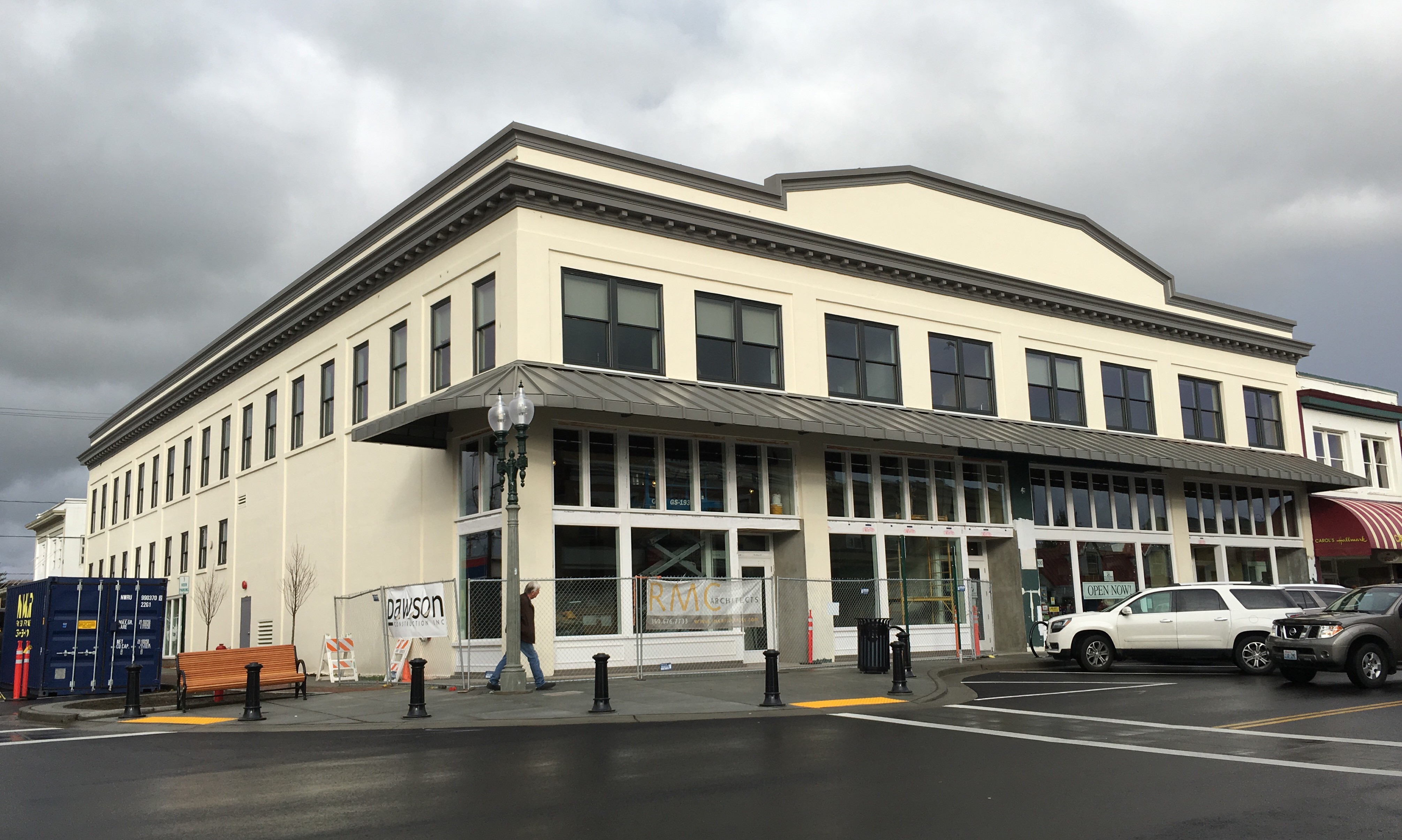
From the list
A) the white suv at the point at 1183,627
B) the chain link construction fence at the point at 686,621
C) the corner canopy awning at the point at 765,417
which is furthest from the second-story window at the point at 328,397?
the white suv at the point at 1183,627

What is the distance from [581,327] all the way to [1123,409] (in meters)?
17.5

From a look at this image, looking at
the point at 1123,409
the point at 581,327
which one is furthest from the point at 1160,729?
the point at 1123,409

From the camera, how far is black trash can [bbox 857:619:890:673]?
68.6 ft

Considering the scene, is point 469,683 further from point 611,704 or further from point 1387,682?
point 1387,682

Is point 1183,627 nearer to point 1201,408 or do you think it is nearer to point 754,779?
point 1201,408

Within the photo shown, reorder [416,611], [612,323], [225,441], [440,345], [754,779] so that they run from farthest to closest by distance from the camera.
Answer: [225,441] → [440,345] → [612,323] → [416,611] → [754,779]

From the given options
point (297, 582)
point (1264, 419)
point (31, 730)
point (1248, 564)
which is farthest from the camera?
point (1264, 419)

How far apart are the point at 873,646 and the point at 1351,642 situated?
7.90 m

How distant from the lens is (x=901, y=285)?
2727 centimetres

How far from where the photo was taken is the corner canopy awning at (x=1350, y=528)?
113ft

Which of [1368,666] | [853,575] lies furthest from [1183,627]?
[853,575]

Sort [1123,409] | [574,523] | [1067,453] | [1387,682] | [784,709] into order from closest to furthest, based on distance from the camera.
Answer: [784,709]
[1387,682]
[574,523]
[1067,453]
[1123,409]

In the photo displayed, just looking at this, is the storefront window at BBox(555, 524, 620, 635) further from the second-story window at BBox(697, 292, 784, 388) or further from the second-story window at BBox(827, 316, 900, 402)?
the second-story window at BBox(827, 316, 900, 402)

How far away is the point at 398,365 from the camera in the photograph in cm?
2598
